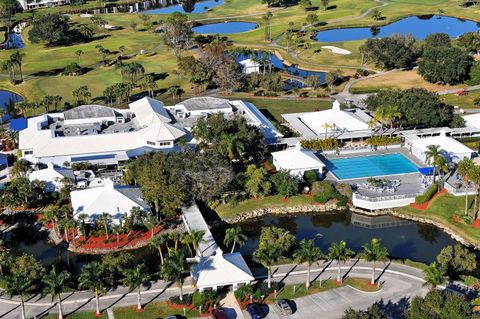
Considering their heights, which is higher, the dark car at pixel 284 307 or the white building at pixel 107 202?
the white building at pixel 107 202

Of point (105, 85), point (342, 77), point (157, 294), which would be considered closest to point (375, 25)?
point (342, 77)

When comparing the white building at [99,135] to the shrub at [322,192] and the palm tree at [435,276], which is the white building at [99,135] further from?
the palm tree at [435,276]

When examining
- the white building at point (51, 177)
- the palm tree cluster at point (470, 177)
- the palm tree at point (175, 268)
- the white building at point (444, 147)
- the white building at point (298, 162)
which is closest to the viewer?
the palm tree at point (175, 268)


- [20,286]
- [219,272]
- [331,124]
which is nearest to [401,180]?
[331,124]

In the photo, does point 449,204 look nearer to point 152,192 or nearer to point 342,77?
point 152,192

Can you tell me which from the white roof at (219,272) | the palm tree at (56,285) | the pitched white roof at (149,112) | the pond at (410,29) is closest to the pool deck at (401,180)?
the white roof at (219,272)

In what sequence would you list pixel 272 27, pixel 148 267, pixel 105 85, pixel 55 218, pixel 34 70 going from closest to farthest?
1. pixel 148 267
2. pixel 55 218
3. pixel 105 85
4. pixel 34 70
5. pixel 272 27

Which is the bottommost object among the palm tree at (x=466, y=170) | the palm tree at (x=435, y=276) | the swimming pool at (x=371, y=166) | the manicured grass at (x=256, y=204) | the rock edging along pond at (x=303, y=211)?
the rock edging along pond at (x=303, y=211)
